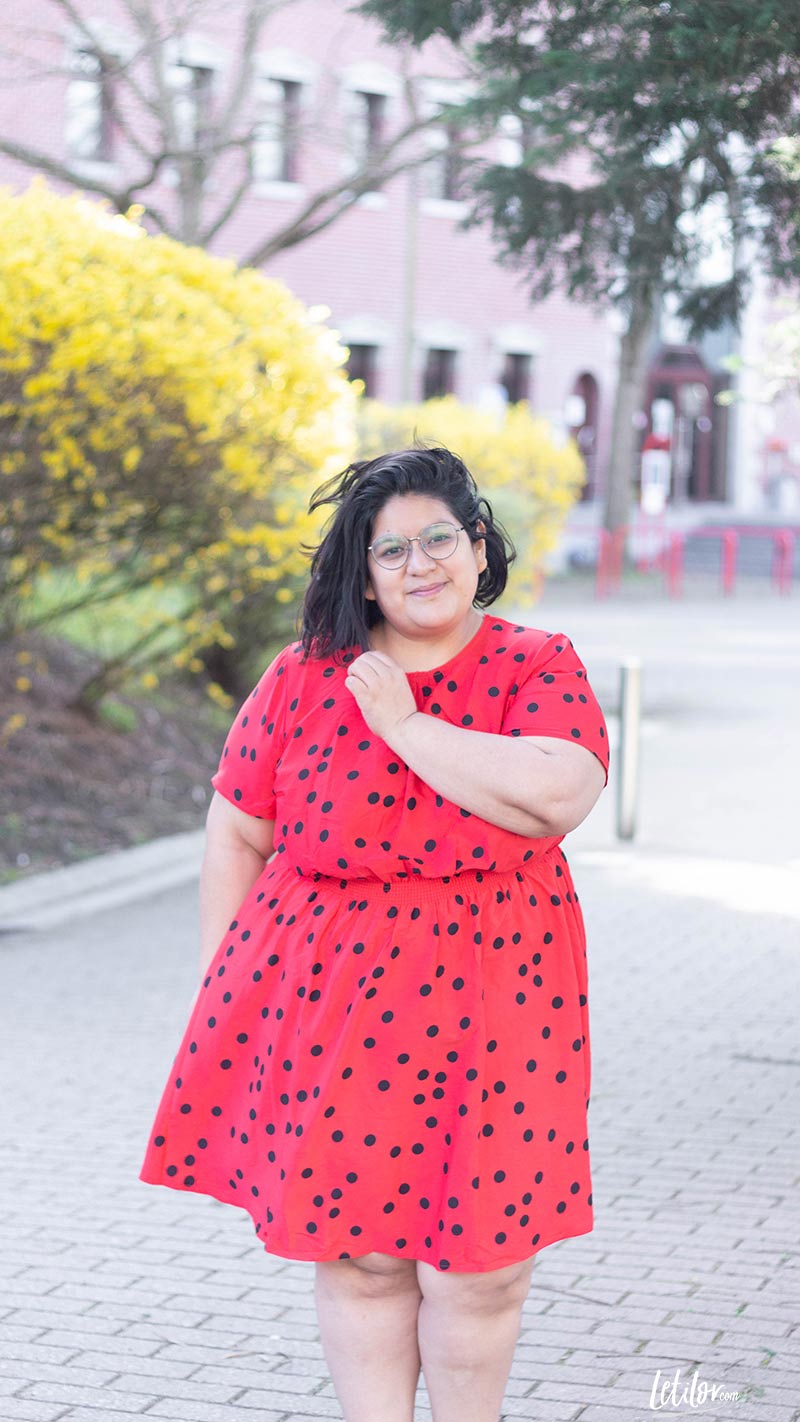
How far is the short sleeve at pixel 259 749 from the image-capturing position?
10.1 ft

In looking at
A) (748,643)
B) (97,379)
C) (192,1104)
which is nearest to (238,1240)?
(192,1104)

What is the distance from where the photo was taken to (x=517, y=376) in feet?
118

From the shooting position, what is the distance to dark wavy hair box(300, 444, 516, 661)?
3.08 m

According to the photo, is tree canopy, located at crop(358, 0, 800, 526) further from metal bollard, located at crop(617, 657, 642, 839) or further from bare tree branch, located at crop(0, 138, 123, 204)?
bare tree branch, located at crop(0, 138, 123, 204)

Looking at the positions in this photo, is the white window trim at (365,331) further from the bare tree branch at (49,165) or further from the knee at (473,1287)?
the knee at (473,1287)

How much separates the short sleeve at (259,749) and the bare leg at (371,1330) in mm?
711

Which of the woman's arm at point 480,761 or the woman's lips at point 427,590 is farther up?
the woman's lips at point 427,590

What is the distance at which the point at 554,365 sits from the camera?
3634 cm

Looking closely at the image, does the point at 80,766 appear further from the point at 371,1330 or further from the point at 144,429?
the point at 371,1330

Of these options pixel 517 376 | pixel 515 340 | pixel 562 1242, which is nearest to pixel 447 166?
pixel 562 1242

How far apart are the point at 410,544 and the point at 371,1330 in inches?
46.8

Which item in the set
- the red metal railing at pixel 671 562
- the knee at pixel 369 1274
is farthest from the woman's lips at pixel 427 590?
the red metal railing at pixel 671 562

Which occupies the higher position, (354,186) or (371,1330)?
(354,186)

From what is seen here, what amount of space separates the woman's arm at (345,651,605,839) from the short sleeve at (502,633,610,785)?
0.10 feet
